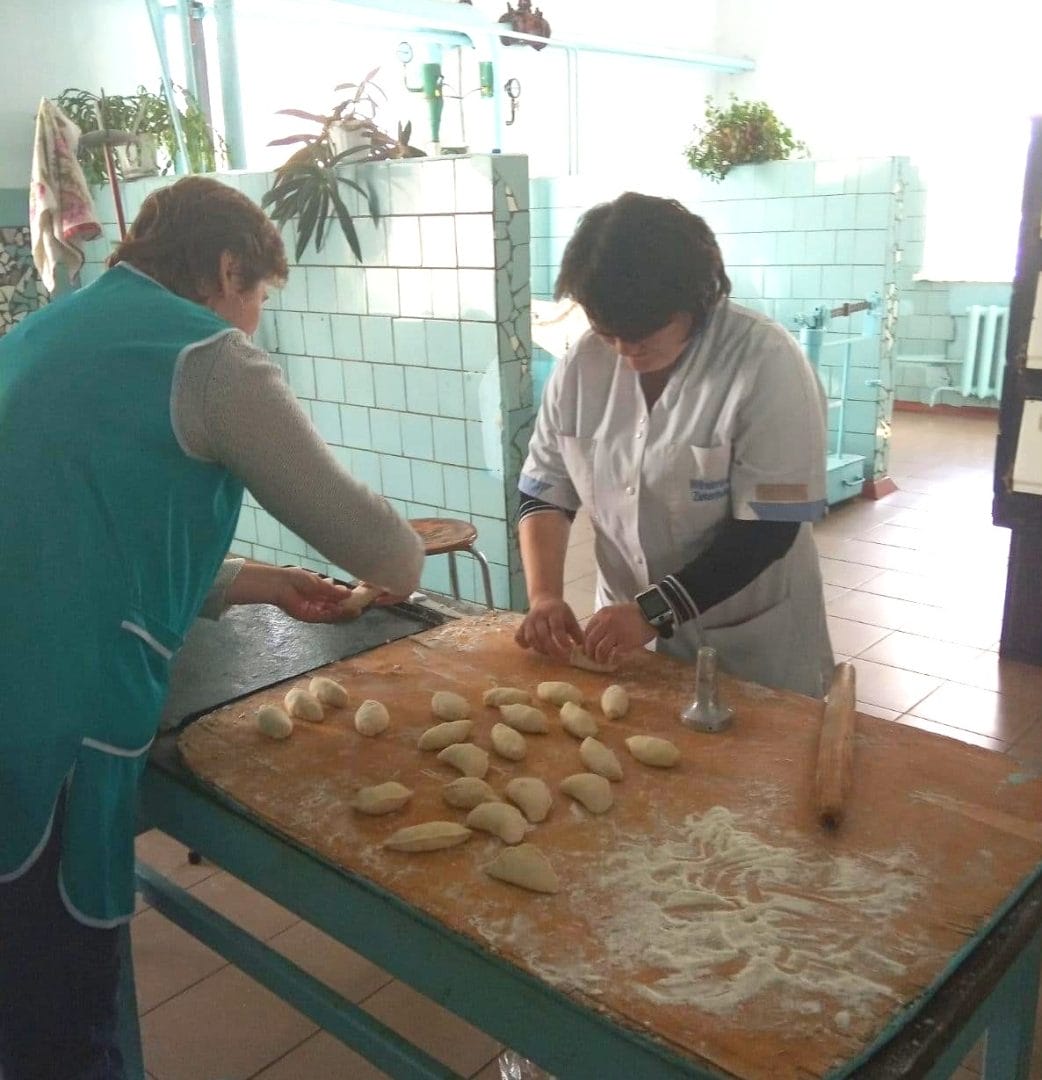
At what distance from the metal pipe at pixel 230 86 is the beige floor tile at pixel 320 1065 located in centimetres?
307

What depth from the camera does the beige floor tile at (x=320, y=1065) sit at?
6.10 ft

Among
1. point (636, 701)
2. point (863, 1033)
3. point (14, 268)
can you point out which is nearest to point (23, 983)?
point (636, 701)

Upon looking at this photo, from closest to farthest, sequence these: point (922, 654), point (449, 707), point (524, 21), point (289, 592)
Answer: point (449, 707), point (289, 592), point (922, 654), point (524, 21)

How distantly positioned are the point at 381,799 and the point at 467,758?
0.13 m

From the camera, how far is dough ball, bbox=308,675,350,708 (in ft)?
4.65

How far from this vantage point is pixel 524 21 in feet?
18.3

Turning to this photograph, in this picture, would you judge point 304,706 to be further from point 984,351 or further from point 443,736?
point 984,351

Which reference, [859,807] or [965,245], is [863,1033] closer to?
[859,807]

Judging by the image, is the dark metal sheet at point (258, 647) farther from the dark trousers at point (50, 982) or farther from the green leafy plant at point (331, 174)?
the green leafy plant at point (331, 174)

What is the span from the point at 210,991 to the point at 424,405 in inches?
68.4

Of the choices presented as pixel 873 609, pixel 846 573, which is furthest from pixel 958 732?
pixel 846 573

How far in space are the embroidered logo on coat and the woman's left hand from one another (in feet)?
0.67

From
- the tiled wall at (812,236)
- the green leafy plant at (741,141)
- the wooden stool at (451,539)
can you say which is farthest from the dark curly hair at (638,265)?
the green leafy plant at (741,141)

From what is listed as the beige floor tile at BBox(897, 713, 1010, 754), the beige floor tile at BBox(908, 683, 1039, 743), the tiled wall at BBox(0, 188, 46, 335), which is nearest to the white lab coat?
the beige floor tile at BBox(897, 713, 1010, 754)
